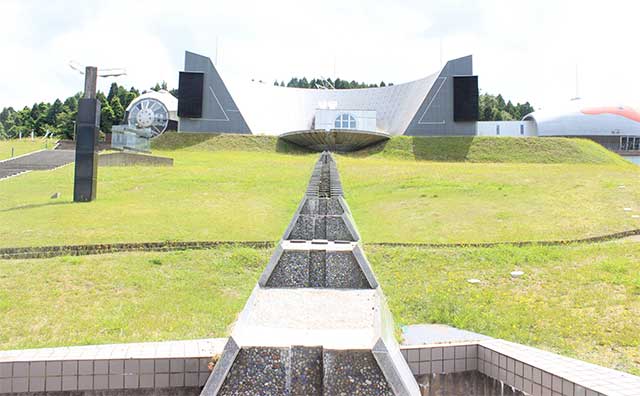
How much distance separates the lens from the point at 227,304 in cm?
620

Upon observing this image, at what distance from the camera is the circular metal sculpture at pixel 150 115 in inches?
1924

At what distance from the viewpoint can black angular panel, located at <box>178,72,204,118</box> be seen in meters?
41.8

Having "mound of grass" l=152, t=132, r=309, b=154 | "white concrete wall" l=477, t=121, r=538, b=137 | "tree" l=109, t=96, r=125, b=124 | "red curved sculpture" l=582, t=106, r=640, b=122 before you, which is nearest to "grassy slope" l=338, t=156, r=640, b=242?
"mound of grass" l=152, t=132, r=309, b=154

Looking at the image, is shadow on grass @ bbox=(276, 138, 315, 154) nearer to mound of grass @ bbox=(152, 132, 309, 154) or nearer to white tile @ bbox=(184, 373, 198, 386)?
mound of grass @ bbox=(152, 132, 309, 154)

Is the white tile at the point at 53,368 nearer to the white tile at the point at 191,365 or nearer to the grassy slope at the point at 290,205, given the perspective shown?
the white tile at the point at 191,365

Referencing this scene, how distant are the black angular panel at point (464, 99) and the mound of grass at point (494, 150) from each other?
3.55m

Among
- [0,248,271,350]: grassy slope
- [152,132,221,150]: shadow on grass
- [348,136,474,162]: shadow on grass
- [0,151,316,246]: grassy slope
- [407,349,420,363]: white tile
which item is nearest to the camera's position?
[407,349,420,363]: white tile

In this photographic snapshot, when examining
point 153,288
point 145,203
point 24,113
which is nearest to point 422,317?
point 153,288

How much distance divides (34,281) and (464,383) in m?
6.16

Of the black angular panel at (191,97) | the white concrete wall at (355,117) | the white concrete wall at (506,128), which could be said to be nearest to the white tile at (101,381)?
the white concrete wall at (355,117)

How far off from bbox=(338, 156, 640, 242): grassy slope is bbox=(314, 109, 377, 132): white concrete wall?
2178 centimetres

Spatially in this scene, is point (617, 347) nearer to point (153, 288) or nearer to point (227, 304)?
point (227, 304)

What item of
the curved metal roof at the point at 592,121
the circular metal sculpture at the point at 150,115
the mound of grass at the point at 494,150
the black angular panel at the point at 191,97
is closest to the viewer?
the mound of grass at the point at 494,150

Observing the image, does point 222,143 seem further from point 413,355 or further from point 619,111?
point 413,355
